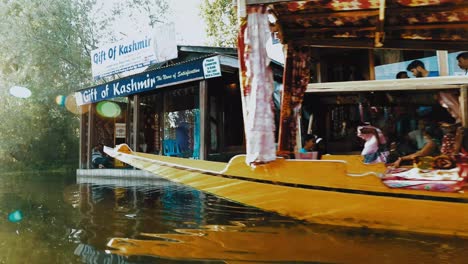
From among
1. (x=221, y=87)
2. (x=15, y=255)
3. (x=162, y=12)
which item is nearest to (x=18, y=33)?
(x=162, y=12)

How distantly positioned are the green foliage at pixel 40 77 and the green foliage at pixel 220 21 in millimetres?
8773

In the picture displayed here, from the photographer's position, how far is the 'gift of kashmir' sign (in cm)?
935

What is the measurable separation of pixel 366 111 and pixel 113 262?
28.4 ft

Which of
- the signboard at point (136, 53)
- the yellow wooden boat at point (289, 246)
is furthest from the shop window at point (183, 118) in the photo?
the yellow wooden boat at point (289, 246)

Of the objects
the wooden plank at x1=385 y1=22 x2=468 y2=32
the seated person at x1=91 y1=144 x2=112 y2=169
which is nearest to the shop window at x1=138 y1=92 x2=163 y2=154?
the seated person at x1=91 y1=144 x2=112 y2=169

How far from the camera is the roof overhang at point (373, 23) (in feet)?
12.5

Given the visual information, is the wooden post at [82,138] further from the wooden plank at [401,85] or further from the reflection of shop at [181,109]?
the wooden plank at [401,85]

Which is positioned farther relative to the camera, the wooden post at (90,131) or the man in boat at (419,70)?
the wooden post at (90,131)

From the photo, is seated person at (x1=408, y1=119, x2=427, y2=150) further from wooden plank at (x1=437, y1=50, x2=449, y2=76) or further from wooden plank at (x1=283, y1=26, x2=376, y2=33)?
wooden plank at (x1=283, y1=26, x2=376, y2=33)

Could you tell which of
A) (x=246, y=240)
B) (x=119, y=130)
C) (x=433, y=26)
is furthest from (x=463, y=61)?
(x=119, y=130)

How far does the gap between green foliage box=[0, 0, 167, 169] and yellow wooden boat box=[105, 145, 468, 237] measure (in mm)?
19915

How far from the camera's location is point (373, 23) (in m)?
4.55

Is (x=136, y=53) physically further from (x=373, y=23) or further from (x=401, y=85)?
(x=373, y=23)

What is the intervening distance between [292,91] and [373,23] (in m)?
1.45
